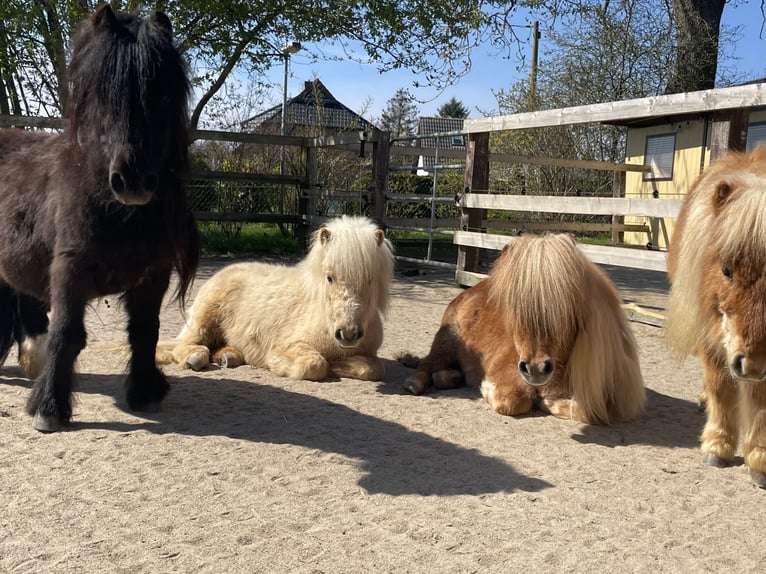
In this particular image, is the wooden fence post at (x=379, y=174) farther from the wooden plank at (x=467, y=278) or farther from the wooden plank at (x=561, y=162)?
the wooden plank at (x=467, y=278)

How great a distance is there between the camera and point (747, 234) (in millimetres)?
2660

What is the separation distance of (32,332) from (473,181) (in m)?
6.68

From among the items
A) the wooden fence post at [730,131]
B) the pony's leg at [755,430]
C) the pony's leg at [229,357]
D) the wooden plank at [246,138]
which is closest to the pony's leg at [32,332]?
the pony's leg at [229,357]

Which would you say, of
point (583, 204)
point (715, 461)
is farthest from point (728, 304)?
point (583, 204)

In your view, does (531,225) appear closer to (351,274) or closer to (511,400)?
(351,274)

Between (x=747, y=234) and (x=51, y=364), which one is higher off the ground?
(x=747, y=234)

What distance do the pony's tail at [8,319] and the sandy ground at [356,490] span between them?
268mm

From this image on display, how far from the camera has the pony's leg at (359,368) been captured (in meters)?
4.88

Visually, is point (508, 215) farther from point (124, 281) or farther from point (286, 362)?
point (124, 281)

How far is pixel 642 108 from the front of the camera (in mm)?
6770

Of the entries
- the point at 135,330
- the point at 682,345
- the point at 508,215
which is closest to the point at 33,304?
the point at 135,330

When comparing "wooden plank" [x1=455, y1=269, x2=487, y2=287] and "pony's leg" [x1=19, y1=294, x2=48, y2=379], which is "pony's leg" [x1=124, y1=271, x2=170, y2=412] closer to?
"pony's leg" [x1=19, y1=294, x2=48, y2=379]

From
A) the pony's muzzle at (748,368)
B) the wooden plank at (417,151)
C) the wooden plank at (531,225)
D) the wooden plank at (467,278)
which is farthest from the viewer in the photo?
the wooden plank at (417,151)

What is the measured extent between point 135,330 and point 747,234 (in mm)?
3358
